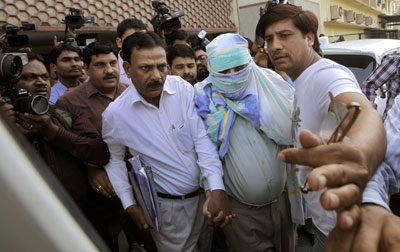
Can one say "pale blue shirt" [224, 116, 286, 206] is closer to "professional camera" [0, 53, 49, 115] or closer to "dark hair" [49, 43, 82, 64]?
"professional camera" [0, 53, 49, 115]

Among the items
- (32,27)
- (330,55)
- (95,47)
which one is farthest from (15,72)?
(330,55)

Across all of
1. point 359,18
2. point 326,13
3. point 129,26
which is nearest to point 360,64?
point 129,26

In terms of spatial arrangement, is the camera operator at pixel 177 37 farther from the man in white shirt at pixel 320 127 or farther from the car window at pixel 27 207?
the car window at pixel 27 207

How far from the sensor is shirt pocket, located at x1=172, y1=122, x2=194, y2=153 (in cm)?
183

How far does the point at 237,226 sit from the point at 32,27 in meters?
2.62

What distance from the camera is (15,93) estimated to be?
1.72 meters

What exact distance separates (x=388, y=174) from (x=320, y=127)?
444mm

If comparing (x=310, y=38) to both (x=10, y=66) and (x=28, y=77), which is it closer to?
(x=10, y=66)

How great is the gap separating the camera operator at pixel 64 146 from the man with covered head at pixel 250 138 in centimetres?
73

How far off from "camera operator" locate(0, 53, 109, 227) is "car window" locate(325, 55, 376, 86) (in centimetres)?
339

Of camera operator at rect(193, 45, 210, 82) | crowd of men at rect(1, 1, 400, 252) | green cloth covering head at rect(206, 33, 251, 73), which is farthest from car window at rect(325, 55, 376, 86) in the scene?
green cloth covering head at rect(206, 33, 251, 73)

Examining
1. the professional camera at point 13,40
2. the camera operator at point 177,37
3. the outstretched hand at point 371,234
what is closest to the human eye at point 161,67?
the professional camera at point 13,40

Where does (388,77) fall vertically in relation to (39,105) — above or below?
below

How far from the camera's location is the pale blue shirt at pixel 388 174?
0.71 meters
